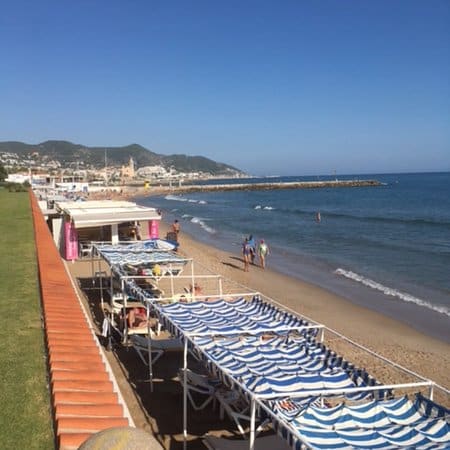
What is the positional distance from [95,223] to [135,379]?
9.94 metres

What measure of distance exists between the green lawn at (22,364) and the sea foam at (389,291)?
12315 millimetres

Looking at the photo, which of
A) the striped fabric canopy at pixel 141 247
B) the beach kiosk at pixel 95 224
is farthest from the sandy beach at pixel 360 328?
the beach kiosk at pixel 95 224

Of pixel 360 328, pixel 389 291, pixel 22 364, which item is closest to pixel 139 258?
pixel 360 328

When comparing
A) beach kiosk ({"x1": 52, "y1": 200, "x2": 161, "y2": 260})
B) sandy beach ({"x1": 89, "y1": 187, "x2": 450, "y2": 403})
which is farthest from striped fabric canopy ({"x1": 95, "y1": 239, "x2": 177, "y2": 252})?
beach kiosk ({"x1": 52, "y1": 200, "x2": 161, "y2": 260})

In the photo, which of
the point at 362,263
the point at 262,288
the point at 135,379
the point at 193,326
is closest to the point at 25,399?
the point at 193,326

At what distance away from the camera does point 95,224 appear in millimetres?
18812

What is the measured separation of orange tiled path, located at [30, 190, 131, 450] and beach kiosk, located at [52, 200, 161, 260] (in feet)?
35.7

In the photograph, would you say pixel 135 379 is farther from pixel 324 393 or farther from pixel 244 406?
pixel 324 393

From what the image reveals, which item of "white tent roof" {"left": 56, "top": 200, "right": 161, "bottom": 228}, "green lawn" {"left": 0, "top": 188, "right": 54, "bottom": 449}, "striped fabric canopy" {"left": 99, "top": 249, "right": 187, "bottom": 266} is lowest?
"striped fabric canopy" {"left": 99, "top": 249, "right": 187, "bottom": 266}

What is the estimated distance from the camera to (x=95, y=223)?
18.8m

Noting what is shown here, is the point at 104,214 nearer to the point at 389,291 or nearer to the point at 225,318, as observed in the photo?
the point at 389,291

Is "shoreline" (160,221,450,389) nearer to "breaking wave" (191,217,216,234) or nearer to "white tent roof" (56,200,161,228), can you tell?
"white tent roof" (56,200,161,228)

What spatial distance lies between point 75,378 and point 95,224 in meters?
14.4

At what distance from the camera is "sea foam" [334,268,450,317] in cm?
1661
